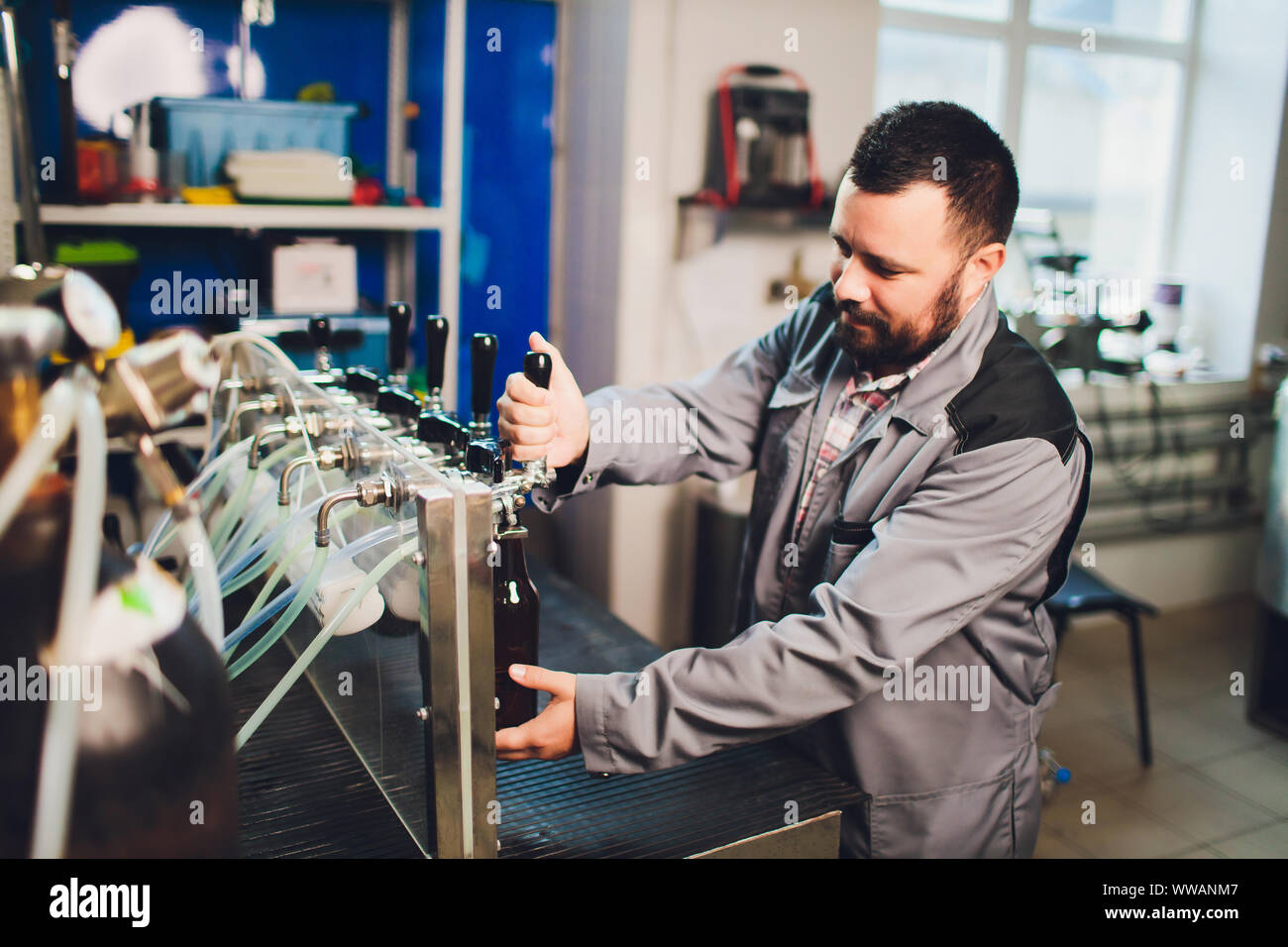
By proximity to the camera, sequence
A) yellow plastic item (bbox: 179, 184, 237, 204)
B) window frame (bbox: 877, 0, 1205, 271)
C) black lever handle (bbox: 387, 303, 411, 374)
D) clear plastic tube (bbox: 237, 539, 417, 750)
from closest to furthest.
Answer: clear plastic tube (bbox: 237, 539, 417, 750) < black lever handle (bbox: 387, 303, 411, 374) < yellow plastic item (bbox: 179, 184, 237, 204) < window frame (bbox: 877, 0, 1205, 271)

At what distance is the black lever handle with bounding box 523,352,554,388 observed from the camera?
3.83 ft

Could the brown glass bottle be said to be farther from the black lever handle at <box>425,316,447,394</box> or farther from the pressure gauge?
the pressure gauge

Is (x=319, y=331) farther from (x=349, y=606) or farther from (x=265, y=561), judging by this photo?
(x=349, y=606)

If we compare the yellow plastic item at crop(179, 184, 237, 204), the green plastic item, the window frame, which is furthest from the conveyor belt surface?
the window frame

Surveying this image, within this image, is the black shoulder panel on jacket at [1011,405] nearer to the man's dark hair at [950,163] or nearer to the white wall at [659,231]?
the man's dark hair at [950,163]

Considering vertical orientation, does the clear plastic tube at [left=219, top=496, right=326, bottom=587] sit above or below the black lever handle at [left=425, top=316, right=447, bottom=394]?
below

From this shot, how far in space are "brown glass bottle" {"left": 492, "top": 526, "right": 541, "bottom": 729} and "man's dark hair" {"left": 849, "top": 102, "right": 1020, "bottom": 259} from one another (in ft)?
2.01

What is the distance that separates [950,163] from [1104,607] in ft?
6.12

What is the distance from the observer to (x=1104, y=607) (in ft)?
8.95

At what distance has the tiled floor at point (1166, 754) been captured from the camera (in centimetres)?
254

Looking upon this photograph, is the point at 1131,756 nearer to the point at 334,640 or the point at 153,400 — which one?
the point at 334,640

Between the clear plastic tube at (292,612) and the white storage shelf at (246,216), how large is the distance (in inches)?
61.4

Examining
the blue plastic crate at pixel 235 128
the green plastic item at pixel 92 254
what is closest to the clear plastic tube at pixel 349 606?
the green plastic item at pixel 92 254

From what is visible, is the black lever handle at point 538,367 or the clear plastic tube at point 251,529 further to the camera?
the clear plastic tube at point 251,529
